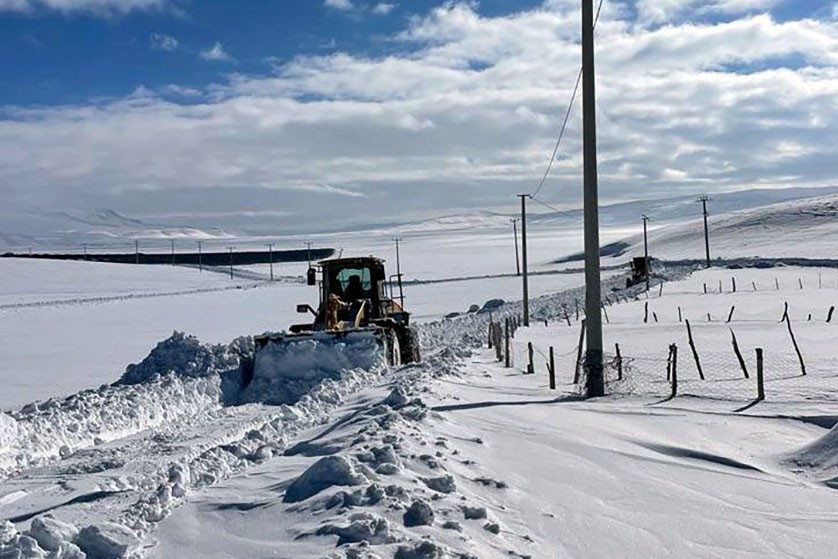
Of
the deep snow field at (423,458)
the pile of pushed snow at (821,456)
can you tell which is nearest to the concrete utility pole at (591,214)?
the deep snow field at (423,458)

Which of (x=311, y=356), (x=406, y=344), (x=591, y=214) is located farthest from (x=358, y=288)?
(x=591, y=214)

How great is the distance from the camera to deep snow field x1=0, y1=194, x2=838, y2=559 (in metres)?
6.15

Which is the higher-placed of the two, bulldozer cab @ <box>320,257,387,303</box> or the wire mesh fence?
bulldozer cab @ <box>320,257,387,303</box>

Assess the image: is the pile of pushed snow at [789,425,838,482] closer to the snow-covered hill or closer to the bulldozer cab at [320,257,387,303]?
the bulldozer cab at [320,257,387,303]

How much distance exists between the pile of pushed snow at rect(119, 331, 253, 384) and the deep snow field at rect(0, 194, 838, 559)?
2.4 inches

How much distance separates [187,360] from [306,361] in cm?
365

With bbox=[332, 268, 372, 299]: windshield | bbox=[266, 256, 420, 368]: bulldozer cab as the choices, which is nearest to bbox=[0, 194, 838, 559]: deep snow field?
bbox=[266, 256, 420, 368]: bulldozer cab

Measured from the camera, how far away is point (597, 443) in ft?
32.1

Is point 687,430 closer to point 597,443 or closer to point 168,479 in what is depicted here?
point 597,443

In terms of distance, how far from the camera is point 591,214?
1402 cm

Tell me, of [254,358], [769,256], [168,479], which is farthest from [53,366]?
[769,256]

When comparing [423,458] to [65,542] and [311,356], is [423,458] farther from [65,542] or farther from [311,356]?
[311,356]

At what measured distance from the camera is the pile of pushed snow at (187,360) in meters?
19.1

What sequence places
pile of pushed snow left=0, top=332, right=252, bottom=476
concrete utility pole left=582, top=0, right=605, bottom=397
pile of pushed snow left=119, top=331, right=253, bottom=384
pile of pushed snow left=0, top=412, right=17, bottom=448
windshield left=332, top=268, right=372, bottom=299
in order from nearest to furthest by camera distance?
1. pile of pushed snow left=0, top=412, right=17, bottom=448
2. pile of pushed snow left=0, top=332, right=252, bottom=476
3. concrete utility pole left=582, top=0, right=605, bottom=397
4. pile of pushed snow left=119, top=331, right=253, bottom=384
5. windshield left=332, top=268, right=372, bottom=299
